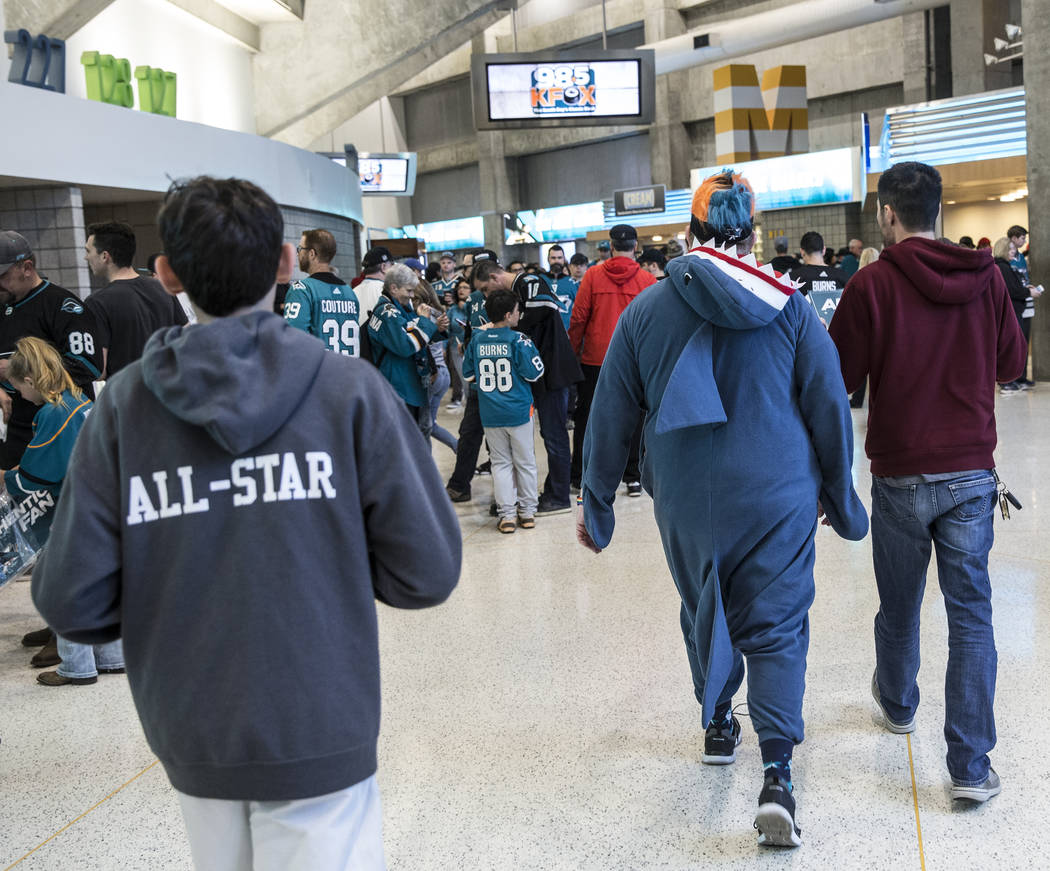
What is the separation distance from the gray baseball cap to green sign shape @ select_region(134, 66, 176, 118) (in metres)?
6.74

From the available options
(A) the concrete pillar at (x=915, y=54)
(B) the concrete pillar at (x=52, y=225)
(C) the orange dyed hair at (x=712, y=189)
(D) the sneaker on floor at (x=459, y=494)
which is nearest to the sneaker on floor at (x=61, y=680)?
(C) the orange dyed hair at (x=712, y=189)

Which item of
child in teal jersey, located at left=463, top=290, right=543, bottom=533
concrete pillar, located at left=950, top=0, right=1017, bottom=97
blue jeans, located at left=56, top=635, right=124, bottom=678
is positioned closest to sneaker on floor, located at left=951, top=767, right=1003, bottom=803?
blue jeans, located at left=56, top=635, right=124, bottom=678

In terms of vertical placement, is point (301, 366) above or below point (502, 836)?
above

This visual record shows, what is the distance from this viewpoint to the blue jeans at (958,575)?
2734 mm

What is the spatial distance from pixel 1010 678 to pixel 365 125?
29.1 m

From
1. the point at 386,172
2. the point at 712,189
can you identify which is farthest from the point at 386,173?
the point at 712,189

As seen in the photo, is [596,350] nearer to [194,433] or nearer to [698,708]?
[698,708]

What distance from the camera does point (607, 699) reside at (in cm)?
358

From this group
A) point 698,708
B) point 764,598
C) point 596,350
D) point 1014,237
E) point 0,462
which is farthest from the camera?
point 1014,237

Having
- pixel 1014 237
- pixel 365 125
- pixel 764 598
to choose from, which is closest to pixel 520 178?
→ pixel 365 125

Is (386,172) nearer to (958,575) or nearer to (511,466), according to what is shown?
(511,466)

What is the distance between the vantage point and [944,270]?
2803 millimetres

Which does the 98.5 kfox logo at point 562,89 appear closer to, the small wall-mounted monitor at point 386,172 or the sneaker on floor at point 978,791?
the small wall-mounted monitor at point 386,172

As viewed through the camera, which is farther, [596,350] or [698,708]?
[596,350]
